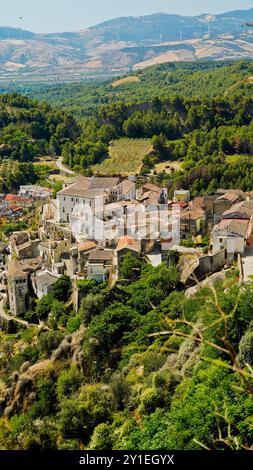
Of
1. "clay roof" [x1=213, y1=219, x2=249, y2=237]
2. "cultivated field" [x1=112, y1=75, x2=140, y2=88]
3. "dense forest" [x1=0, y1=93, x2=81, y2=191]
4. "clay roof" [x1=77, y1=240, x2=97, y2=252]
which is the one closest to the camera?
"clay roof" [x1=213, y1=219, x2=249, y2=237]

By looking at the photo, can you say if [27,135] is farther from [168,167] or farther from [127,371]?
[127,371]

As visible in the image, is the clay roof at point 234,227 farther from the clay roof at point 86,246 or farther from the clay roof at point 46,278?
the clay roof at point 46,278

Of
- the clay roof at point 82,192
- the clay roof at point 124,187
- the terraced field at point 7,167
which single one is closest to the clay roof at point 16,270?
the clay roof at point 82,192

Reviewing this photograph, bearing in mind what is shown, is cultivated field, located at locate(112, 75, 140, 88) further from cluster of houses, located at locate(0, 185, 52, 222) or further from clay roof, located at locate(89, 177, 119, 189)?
clay roof, located at locate(89, 177, 119, 189)

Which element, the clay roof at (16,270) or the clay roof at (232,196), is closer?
the clay roof at (16,270)

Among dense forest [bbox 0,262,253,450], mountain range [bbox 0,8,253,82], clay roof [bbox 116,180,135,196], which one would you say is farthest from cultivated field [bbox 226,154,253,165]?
mountain range [bbox 0,8,253,82]
